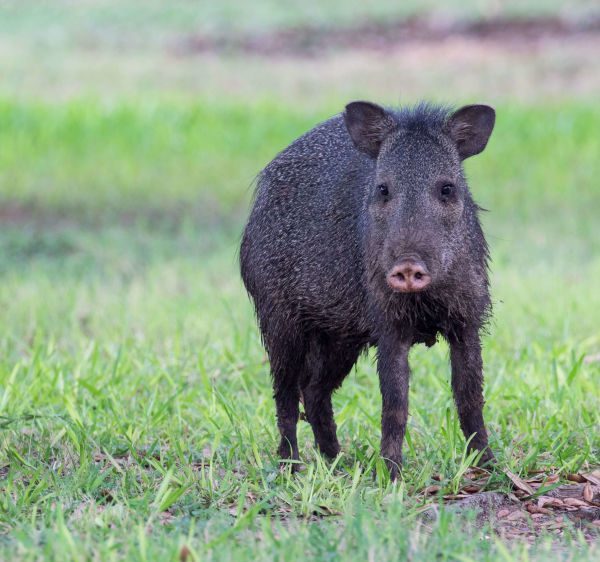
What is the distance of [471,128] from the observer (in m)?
4.45

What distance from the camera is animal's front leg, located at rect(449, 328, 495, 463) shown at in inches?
178

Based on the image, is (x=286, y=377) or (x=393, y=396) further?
(x=286, y=377)

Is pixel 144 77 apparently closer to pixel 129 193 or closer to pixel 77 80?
pixel 77 80

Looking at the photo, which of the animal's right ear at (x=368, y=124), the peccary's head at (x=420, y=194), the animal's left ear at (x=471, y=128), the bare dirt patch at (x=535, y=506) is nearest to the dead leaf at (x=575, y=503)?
the bare dirt patch at (x=535, y=506)

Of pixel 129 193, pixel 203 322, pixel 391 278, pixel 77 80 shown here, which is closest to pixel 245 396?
pixel 203 322

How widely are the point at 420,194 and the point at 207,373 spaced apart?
198cm

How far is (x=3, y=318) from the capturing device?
7.04m

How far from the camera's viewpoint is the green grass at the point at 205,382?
12.3 ft

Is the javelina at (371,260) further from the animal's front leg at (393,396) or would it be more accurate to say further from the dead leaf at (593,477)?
the dead leaf at (593,477)

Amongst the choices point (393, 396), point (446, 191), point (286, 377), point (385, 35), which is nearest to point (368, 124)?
point (446, 191)

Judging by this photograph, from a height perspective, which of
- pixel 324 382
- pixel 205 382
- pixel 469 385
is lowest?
pixel 205 382

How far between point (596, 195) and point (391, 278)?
736 cm

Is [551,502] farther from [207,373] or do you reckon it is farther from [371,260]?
[207,373]

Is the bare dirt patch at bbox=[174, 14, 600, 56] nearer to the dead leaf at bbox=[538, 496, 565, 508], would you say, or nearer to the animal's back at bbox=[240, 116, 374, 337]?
the animal's back at bbox=[240, 116, 374, 337]
